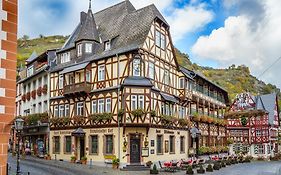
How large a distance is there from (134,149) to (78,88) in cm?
764

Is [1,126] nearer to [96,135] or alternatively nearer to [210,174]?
[210,174]

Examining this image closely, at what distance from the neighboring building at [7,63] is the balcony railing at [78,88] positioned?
29284 mm

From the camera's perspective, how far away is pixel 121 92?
3005 centimetres

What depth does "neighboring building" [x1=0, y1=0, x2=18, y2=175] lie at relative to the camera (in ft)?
9.70

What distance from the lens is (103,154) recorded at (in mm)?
30812

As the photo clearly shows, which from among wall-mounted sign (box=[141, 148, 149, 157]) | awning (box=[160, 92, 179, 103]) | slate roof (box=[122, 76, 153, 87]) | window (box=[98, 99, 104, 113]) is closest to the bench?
wall-mounted sign (box=[141, 148, 149, 157])

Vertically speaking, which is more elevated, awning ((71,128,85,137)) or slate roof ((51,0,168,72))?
slate roof ((51,0,168,72))

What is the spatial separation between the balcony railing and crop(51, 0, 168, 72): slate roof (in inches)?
99.9

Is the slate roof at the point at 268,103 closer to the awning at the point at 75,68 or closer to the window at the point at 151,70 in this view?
the window at the point at 151,70

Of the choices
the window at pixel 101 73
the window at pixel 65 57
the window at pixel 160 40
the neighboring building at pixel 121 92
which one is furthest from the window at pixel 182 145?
the window at pixel 65 57

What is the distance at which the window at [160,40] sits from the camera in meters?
33.2

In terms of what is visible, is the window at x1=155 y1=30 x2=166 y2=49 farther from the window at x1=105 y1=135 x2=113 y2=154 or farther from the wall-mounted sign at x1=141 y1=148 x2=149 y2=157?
the wall-mounted sign at x1=141 y1=148 x2=149 y2=157

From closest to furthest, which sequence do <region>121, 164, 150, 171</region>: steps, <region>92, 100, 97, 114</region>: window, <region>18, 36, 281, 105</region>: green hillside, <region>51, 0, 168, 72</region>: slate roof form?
<region>121, 164, 150, 171</region>: steps
<region>51, 0, 168, 72</region>: slate roof
<region>92, 100, 97, 114</region>: window
<region>18, 36, 281, 105</region>: green hillside

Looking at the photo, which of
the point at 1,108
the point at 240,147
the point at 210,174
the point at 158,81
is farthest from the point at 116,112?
the point at 240,147
